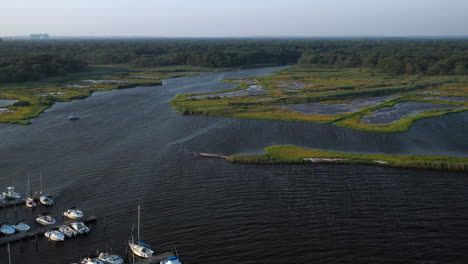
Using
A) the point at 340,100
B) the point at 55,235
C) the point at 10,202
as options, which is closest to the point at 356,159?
the point at 55,235

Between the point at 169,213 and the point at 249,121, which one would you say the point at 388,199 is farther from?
the point at 249,121

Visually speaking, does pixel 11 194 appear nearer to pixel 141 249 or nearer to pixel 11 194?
pixel 11 194

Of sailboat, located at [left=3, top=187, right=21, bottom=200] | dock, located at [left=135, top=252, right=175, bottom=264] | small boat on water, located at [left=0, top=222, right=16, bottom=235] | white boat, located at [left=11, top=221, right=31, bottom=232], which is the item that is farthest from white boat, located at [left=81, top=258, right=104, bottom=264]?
sailboat, located at [left=3, top=187, right=21, bottom=200]

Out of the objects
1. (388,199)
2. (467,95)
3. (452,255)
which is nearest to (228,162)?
(388,199)

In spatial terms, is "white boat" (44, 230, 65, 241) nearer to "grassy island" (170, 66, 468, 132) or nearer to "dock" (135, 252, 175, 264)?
"dock" (135, 252, 175, 264)

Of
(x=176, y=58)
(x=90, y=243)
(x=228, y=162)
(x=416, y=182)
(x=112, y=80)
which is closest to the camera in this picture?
(x=90, y=243)

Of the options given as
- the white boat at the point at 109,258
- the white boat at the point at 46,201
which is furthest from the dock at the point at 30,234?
the white boat at the point at 109,258
